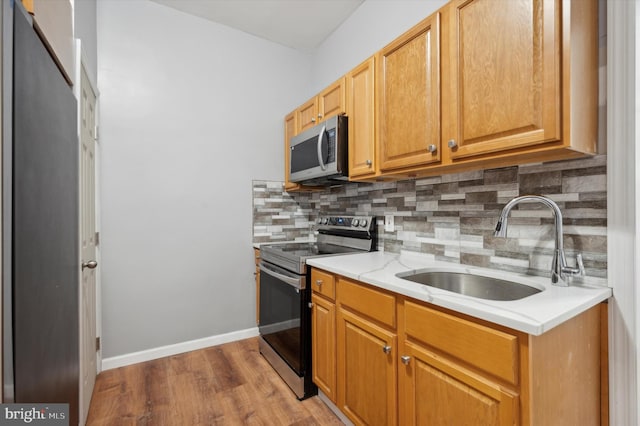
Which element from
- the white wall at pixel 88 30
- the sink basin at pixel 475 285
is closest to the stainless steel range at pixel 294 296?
the sink basin at pixel 475 285

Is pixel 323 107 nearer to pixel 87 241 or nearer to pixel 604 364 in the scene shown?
pixel 87 241

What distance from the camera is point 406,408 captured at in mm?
A: 1236

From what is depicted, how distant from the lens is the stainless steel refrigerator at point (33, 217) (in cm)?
67

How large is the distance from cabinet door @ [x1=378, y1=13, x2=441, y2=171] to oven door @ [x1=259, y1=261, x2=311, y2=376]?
37.3 inches

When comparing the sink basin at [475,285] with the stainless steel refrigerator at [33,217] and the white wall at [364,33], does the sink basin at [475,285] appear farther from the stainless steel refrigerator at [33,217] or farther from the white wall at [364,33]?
the white wall at [364,33]

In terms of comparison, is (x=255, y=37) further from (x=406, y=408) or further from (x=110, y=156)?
(x=406, y=408)

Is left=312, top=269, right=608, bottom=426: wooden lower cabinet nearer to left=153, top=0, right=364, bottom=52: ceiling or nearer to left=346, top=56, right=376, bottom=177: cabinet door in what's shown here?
left=346, top=56, right=376, bottom=177: cabinet door

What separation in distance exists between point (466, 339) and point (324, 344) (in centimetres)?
95

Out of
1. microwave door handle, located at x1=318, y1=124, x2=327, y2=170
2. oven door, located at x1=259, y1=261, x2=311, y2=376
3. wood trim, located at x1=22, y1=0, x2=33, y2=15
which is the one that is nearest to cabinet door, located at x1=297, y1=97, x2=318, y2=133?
microwave door handle, located at x1=318, y1=124, x2=327, y2=170

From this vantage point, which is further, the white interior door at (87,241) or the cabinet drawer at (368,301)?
the white interior door at (87,241)

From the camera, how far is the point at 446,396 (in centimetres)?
107

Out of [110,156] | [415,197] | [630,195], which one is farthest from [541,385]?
[110,156]

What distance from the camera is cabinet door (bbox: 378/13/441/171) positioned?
1.45 m

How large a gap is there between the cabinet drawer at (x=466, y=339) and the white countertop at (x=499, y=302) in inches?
2.0
